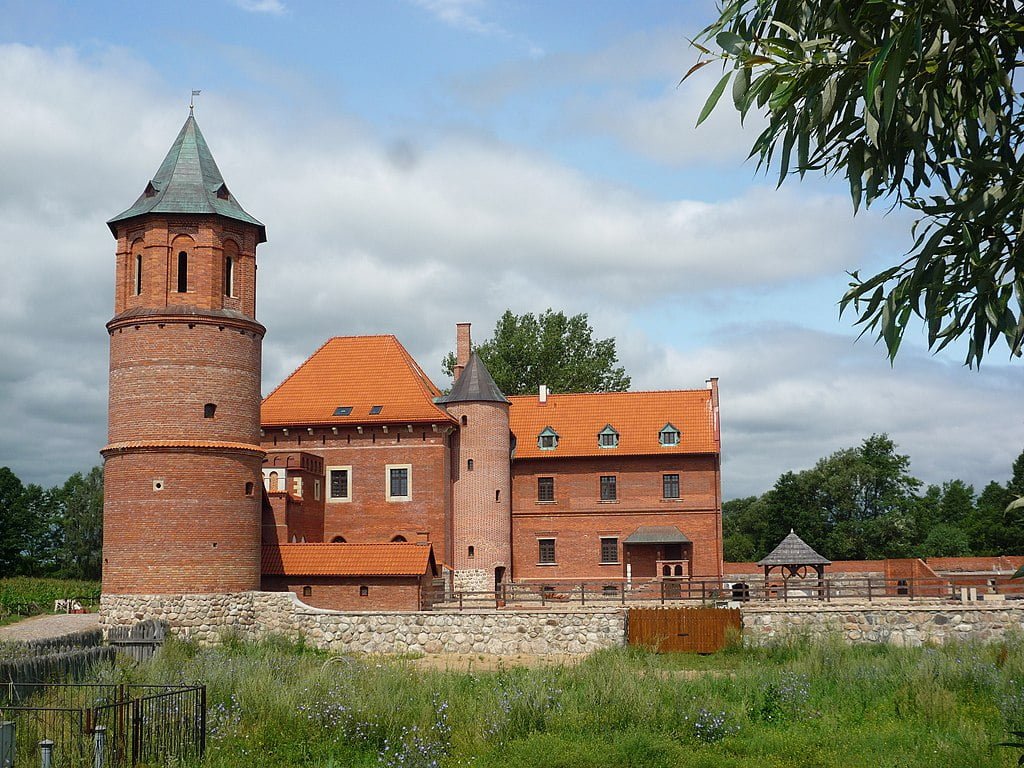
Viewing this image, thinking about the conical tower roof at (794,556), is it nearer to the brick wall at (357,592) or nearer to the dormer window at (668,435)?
the dormer window at (668,435)

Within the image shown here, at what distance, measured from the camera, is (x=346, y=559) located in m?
30.9

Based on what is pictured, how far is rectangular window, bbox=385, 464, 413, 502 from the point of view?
37.0 meters

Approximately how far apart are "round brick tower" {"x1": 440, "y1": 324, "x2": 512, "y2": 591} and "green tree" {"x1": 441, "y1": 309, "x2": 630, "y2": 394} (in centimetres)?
1690

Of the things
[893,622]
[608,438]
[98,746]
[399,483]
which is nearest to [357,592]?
[399,483]

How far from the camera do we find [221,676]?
17.4 m

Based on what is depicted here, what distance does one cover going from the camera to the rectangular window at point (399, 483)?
3700 cm

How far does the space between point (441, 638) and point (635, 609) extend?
547 cm

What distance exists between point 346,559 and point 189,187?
11.7 m

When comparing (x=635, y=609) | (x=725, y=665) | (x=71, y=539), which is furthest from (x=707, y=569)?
(x=71, y=539)

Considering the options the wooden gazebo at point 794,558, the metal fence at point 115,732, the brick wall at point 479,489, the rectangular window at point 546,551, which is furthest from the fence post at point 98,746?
the rectangular window at point 546,551

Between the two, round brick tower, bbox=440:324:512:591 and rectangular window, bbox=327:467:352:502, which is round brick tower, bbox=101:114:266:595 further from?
round brick tower, bbox=440:324:512:591

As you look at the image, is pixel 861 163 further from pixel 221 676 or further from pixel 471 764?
pixel 221 676

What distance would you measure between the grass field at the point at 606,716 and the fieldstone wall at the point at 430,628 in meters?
8.73

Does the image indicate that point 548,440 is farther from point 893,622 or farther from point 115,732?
point 115,732
